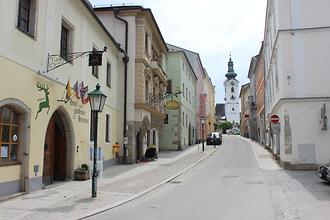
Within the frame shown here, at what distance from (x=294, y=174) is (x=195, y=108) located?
38.5 meters

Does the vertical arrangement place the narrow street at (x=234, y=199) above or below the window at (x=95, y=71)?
below

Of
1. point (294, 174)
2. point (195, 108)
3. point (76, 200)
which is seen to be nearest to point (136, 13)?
point (294, 174)

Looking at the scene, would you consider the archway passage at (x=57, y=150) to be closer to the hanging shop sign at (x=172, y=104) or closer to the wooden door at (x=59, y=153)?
the wooden door at (x=59, y=153)

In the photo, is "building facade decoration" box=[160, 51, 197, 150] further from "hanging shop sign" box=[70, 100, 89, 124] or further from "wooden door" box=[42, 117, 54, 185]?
"wooden door" box=[42, 117, 54, 185]

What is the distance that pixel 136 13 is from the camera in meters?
26.3

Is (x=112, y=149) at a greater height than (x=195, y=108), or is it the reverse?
(x=195, y=108)

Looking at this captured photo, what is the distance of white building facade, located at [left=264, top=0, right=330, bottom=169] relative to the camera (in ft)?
67.9

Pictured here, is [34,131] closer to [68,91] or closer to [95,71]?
[68,91]

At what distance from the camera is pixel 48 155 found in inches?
597

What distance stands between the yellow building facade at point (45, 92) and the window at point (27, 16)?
32 mm

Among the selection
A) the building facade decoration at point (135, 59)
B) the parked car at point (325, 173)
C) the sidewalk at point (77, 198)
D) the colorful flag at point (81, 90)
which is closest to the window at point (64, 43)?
the colorful flag at point (81, 90)

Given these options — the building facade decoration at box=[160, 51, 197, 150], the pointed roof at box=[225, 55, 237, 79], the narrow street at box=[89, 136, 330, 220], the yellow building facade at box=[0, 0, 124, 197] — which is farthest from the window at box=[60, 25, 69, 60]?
the pointed roof at box=[225, 55, 237, 79]

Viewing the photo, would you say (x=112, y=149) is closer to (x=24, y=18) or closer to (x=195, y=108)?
(x=24, y=18)

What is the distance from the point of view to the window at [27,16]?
41.2ft
